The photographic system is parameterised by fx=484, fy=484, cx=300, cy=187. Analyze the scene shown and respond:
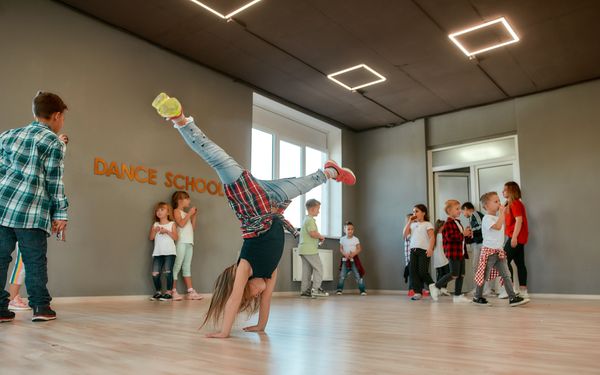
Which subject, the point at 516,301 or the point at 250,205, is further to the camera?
the point at 516,301

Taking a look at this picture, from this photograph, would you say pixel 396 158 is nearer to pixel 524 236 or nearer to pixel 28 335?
pixel 524 236

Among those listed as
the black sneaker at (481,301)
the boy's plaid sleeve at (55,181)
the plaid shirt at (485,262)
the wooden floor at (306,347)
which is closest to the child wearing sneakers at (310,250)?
the black sneaker at (481,301)

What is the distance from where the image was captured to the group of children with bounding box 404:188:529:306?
495cm

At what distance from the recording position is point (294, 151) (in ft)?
28.6

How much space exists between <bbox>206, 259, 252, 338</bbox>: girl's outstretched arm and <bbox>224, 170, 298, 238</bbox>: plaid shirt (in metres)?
0.18

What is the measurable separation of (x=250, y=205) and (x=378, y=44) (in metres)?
4.12

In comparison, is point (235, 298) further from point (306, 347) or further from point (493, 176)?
point (493, 176)

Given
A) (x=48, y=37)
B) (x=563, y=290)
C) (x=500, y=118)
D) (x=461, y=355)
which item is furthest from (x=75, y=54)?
(x=563, y=290)

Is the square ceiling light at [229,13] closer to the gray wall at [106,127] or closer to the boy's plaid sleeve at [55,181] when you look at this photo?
the gray wall at [106,127]

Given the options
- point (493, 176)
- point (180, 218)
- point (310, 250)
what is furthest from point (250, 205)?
point (493, 176)

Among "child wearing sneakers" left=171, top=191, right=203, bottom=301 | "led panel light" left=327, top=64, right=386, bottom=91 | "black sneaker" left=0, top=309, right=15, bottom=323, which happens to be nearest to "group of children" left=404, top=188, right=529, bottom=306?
"led panel light" left=327, top=64, right=386, bottom=91

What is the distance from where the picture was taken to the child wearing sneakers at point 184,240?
19.2 ft

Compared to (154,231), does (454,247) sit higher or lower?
lower

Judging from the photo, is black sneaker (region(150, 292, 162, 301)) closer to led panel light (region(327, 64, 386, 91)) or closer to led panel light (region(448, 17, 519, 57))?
led panel light (region(327, 64, 386, 91))
